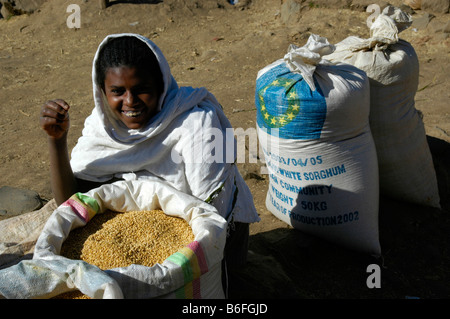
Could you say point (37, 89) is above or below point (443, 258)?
above

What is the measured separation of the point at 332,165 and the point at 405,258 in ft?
2.52

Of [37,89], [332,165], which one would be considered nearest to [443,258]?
[332,165]

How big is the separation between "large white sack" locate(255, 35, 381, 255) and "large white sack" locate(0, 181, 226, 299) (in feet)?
3.32

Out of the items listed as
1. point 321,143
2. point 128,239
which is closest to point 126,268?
Answer: point 128,239

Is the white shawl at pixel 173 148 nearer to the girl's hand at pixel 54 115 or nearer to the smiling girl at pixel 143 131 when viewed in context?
the smiling girl at pixel 143 131

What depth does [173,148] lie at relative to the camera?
236 cm

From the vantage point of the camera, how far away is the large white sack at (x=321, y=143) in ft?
9.14

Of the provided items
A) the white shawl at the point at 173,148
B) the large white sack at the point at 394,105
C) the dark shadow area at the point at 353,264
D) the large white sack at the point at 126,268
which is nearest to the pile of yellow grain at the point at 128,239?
the large white sack at the point at 126,268

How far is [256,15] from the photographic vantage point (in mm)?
8078

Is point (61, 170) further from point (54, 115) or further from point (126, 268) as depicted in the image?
point (126, 268)

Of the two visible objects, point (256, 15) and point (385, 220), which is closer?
point (385, 220)

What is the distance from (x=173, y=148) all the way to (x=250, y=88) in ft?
11.2

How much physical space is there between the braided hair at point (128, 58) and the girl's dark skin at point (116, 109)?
0.10 ft
